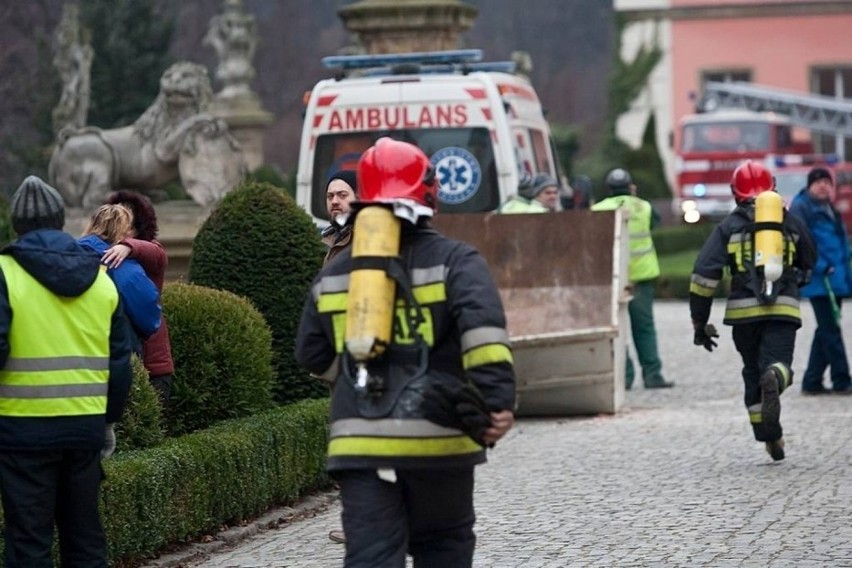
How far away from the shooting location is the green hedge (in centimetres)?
834

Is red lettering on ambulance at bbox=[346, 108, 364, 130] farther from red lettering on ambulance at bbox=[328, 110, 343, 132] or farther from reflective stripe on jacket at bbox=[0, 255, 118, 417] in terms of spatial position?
reflective stripe on jacket at bbox=[0, 255, 118, 417]

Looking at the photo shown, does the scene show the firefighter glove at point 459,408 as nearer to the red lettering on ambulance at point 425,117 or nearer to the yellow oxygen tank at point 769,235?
the yellow oxygen tank at point 769,235


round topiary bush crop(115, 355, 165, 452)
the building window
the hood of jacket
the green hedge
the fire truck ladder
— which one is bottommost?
the green hedge

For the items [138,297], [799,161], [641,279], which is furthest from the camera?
[799,161]

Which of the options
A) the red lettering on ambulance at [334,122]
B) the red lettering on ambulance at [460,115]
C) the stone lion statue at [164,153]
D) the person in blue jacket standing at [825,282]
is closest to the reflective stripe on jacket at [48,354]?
the red lettering on ambulance at [460,115]

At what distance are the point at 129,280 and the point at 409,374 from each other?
3.09 metres

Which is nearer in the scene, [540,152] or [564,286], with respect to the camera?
[564,286]

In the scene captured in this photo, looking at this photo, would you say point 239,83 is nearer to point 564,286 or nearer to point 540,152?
point 540,152

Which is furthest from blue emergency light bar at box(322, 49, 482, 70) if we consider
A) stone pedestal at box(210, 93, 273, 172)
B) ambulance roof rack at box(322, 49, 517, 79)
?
stone pedestal at box(210, 93, 273, 172)

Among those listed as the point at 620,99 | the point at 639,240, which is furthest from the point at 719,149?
the point at 639,240

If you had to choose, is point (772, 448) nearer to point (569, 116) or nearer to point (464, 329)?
point (464, 329)

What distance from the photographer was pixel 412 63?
17047 millimetres

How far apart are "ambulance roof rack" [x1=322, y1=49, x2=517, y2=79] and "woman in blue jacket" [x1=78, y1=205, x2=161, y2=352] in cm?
781

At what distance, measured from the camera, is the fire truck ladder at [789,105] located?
47094 mm
